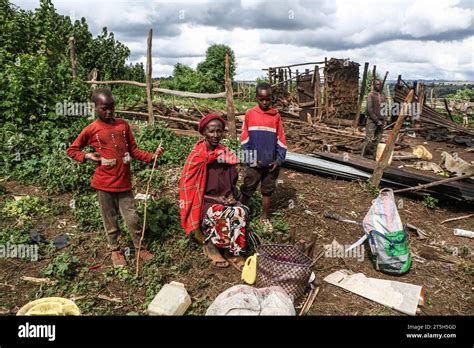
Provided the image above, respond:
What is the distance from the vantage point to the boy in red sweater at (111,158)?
3762 millimetres

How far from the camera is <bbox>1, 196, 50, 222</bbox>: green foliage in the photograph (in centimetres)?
539

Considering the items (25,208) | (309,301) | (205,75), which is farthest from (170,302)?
(205,75)

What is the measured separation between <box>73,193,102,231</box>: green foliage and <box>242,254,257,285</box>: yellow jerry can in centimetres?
242

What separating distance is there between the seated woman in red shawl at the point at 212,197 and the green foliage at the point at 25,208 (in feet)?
9.52

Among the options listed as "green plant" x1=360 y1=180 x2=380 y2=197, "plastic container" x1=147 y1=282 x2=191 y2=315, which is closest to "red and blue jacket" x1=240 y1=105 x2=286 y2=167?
"plastic container" x1=147 y1=282 x2=191 y2=315

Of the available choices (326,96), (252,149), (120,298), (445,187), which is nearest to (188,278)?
(120,298)

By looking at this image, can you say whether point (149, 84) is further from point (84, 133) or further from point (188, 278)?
point (188, 278)

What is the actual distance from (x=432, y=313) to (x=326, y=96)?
521 inches

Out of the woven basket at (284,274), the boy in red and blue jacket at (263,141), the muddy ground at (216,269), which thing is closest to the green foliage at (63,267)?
the muddy ground at (216,269)

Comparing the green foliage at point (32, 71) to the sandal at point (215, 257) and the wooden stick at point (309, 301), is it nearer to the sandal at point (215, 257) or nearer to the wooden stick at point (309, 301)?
the sandal at point (215, 257)

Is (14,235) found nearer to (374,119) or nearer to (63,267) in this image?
(63,267)

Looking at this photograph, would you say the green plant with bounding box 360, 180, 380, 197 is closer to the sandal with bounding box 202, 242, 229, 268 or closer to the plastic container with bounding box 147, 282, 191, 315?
the sandal with bounding box 202, 242, 229, 268

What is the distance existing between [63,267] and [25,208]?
211cm
